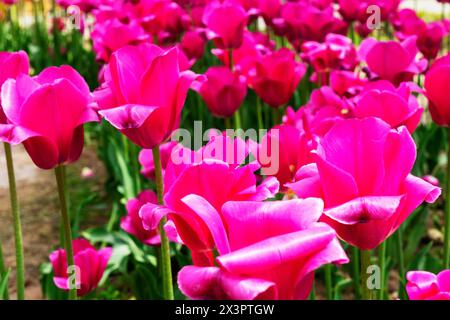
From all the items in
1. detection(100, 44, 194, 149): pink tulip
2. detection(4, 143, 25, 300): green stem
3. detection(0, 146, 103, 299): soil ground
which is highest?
detection(100, 44, 194, 149): pink tulip

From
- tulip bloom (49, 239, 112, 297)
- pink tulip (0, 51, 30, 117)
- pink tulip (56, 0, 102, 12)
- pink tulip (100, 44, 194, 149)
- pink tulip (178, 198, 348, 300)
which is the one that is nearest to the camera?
pink tulip (178, 198, 348, 300)

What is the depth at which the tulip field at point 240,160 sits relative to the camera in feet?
2.37

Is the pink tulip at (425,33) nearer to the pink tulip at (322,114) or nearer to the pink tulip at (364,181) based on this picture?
the pink tulip at (322,114)

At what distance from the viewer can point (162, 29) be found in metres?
2.96

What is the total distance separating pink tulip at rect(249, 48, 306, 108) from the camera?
2.20 meters

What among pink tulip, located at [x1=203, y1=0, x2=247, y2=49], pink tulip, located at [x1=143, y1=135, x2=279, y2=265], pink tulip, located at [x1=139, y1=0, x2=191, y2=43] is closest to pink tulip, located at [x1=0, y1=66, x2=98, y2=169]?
pink tulip, located at [x1=143, y1=135, x2=279, y2=265]

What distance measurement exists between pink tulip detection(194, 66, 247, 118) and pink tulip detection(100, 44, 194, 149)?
101 centimetres

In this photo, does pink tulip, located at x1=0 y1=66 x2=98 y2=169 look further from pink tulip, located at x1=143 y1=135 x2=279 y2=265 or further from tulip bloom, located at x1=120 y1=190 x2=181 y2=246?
tulip bloom, located at x1=120 y1=190 x2=181 y2=246

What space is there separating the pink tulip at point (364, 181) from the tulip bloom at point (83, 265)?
968 millimetres

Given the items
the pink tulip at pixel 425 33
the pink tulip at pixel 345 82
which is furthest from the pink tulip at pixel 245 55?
the pink tulip at pixel 425 33

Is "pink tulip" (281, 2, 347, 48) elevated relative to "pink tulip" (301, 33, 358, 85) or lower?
elevated

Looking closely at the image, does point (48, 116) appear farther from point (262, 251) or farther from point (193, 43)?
point (193, 43)

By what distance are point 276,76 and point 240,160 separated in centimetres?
129

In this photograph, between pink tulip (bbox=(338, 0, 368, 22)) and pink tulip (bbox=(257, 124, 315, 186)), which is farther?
pink tulip (bbox=(338, 0, 368, 22))
